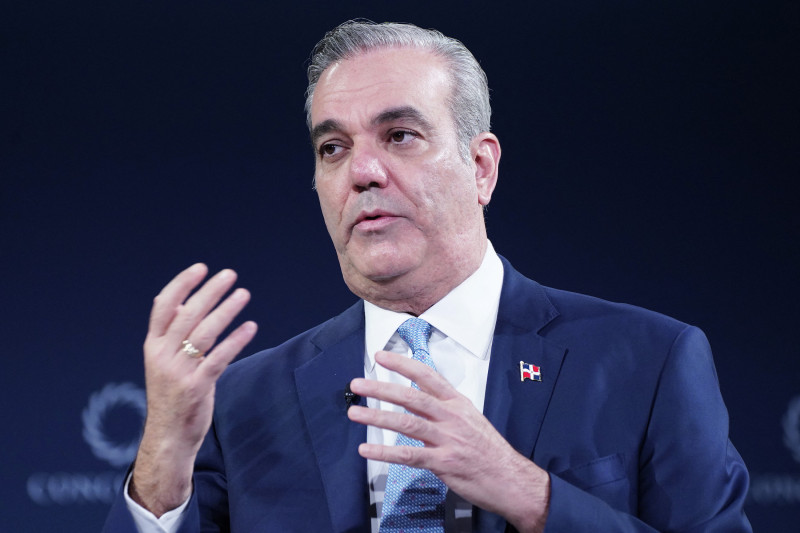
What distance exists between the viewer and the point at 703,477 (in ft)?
5.25

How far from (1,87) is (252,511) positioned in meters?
1.98

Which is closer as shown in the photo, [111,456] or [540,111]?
[111,456]

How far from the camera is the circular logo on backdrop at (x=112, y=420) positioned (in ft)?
9.34

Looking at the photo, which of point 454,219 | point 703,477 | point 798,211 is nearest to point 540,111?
point 798,211

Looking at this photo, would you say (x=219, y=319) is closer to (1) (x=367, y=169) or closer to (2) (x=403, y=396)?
(2) (x=403, y=396)

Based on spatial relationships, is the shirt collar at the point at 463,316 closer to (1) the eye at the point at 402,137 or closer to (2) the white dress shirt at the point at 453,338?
(2) the white dress shirt at the point at 453,338

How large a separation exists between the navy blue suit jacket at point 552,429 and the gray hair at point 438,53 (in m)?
0.38

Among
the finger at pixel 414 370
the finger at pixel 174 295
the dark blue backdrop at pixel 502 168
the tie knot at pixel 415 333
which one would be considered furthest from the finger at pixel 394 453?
the dark blue backdrop at pixel 502 168

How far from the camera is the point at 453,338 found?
1892mm

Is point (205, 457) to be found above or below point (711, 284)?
below

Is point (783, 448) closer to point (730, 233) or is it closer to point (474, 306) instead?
point (730, 233)

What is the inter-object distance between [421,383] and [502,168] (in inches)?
70.4

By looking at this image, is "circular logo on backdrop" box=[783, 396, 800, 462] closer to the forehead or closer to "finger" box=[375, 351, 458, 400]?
the forehead

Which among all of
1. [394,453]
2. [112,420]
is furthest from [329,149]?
[112,420]
